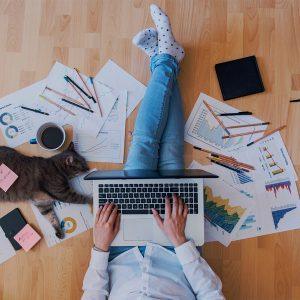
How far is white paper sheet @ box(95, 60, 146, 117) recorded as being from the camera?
1423mm

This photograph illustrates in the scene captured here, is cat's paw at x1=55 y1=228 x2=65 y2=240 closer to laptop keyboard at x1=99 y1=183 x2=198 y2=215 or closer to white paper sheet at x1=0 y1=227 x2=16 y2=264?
white paper sheet at x1=0 y1=227 x2=16 y2=264

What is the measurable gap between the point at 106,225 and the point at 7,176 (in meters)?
0.45

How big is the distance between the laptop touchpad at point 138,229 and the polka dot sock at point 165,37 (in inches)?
24.8

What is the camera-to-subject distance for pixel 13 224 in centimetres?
138

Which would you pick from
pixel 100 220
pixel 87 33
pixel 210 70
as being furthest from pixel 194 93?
pixel 100 220

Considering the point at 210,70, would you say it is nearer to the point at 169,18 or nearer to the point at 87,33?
the point at 169,18

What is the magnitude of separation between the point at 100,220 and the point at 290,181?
0.72 metres

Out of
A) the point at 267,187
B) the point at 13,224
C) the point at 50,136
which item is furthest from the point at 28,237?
the point at 267,187

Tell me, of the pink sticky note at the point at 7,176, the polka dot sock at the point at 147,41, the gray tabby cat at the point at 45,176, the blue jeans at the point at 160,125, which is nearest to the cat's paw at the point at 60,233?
the gray tabby cat at the point at 45,176

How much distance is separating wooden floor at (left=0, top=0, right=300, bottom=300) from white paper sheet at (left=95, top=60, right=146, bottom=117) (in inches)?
1.2

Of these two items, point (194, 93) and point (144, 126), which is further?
point (194, 93)

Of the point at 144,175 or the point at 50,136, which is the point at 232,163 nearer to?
the point at 144,175

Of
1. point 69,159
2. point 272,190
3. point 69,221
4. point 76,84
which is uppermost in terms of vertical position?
point 76,84

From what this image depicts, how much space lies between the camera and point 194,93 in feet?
4.68
